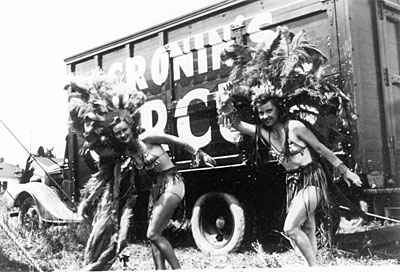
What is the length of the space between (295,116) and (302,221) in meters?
0.76

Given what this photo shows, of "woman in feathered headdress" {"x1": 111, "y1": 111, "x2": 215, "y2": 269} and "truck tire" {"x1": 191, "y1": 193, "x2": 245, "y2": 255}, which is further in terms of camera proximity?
"woman in feathered headdress" {"x1": 111, "y1": 111, "x2": 215, "y2": 269}

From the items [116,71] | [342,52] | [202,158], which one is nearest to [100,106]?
[116,71]

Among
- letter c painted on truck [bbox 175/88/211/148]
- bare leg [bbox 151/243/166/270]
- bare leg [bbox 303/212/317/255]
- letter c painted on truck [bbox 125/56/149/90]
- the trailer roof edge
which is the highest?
the trailer roof edge

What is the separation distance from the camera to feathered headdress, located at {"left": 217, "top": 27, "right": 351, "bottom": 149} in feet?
11.6

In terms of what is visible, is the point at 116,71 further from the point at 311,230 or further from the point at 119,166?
the point at 311,230

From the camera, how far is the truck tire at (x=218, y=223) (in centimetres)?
389

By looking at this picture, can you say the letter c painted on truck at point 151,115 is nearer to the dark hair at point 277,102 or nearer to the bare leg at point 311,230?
the dark hair at point 277,102

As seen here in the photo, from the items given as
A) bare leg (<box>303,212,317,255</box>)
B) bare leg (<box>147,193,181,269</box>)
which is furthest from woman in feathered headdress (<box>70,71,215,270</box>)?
bare leg (<box>303,212,317,255</box>)

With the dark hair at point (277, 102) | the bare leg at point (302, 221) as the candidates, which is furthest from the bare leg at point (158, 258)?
the dark hair at point (277, 102)

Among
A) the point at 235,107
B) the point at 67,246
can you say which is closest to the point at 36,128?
the point at 67,246

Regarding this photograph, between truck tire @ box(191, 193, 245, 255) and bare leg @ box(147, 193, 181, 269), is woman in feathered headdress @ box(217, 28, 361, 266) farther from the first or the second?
bare leg @ box(147, 193, 181, 269)

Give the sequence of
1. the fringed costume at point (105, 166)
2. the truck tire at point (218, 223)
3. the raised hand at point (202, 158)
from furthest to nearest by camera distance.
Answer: the fringed costume at point (105, 166)
the raised hand at point (202, 158)
the truck tire at point (218, 223)

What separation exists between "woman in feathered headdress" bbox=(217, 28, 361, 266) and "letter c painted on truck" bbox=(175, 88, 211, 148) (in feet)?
1.08

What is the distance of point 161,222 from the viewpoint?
4.15m
